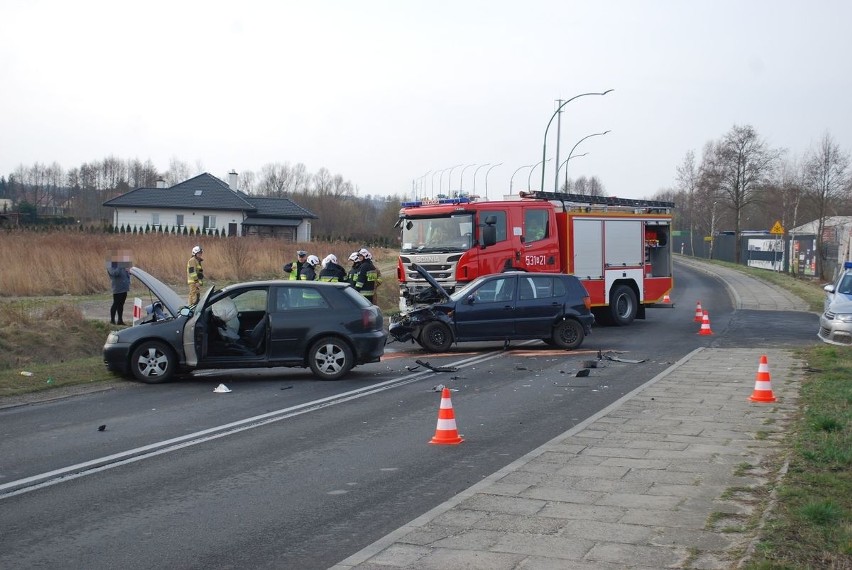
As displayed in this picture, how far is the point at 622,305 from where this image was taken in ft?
82.5

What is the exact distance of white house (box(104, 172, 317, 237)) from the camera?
7369cm

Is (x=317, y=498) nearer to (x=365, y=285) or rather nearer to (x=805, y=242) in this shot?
(x=365, y=285)

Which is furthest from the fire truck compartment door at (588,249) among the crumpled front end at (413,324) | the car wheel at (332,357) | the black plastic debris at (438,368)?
the car wheel at (332,357)

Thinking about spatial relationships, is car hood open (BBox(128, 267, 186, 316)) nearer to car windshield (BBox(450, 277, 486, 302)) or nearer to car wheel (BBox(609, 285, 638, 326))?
car windshield (BBox(450, 277, 486, 302))

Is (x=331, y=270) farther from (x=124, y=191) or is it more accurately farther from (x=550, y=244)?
(x=124, y=191)

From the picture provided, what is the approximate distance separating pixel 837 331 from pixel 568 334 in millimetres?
5133

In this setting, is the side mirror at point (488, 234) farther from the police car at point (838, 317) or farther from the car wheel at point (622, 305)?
the police car at point (838, 317)

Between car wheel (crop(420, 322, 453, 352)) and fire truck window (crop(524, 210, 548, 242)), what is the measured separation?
16.3 ft

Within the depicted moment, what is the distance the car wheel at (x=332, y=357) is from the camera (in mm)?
14797

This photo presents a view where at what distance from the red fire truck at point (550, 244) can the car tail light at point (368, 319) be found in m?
5.66

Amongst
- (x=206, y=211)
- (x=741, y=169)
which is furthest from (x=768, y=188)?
(x=206, y=211)

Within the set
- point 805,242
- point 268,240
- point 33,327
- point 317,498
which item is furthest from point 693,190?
point 317,498

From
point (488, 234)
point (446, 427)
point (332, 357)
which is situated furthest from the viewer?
point (488, 234)

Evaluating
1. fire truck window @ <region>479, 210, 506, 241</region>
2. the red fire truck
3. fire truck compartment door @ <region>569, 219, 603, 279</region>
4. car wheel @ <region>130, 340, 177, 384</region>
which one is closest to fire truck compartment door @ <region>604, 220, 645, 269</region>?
the red fire truck
